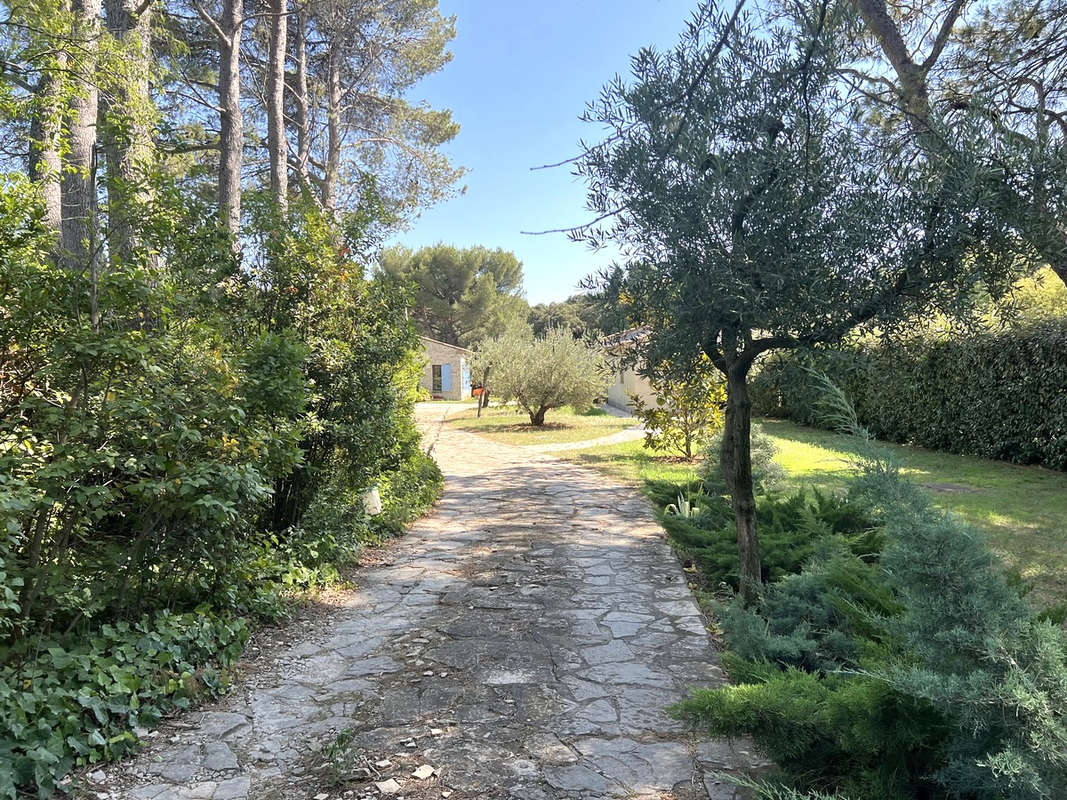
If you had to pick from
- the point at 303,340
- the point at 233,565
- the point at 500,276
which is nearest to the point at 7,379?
the point at 233,565

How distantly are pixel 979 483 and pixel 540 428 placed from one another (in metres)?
12.1

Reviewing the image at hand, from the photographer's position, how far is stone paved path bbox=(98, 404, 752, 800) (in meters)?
2.56

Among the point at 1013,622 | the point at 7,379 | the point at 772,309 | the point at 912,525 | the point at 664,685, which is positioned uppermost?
the point at 772,309

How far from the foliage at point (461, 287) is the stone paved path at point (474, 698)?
3121cm

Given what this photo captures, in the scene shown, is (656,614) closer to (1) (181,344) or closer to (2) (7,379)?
(1) (181,344)

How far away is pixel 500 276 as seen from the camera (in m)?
39.6

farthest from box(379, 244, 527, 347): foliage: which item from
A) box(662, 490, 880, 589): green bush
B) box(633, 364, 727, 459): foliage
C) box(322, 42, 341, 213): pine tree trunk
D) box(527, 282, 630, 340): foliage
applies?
box(527, 282, 630, 340): foliage

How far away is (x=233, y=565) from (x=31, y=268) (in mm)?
1858

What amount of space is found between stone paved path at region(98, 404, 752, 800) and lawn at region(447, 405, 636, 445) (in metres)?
10.9

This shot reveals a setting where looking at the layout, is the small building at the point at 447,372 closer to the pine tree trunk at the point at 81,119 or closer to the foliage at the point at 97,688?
the pine tree trunk at the point at 81,119

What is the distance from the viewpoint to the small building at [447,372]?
36.9 meters

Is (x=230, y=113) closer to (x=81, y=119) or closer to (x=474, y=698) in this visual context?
(x=81, y=119)

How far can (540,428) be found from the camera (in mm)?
19531

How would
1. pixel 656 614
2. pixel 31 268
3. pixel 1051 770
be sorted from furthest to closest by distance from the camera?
1. pixel 656 614
2. pixel 31 268
3. pixel 1051 770
